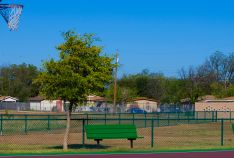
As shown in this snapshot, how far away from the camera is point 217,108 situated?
212 feet

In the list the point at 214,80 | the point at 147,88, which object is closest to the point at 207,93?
the point at 214,80

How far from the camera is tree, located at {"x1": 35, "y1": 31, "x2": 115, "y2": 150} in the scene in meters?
22.4

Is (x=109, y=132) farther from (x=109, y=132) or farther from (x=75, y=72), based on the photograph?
(x=75, y=72)

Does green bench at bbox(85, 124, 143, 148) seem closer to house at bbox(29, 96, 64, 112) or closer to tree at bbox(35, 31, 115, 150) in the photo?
tree at bbox(35, 31, 115, 150)

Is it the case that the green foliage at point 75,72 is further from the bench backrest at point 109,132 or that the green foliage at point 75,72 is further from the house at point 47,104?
the house at point 47,104

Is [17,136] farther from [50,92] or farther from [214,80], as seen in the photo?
[214,80]

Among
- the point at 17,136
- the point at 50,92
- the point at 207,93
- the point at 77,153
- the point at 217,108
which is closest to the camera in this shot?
the point at 77,153

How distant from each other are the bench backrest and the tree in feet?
7.46

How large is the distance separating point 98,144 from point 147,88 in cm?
10914

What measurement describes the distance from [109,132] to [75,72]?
3.86 meters

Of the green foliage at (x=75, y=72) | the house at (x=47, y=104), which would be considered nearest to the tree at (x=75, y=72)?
the green foliage at (x=75, y=72)

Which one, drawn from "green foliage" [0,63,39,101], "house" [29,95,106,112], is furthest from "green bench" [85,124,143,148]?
"green foliage" [0,63,39,101]

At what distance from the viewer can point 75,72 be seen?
74.8 ft

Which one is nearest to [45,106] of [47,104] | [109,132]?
[47,104]
